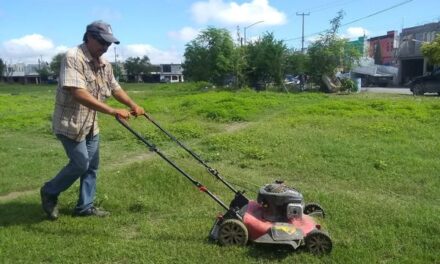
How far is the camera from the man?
507cm

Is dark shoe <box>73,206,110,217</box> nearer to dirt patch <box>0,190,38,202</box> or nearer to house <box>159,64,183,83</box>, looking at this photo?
dirt patch <box>0,190,38,202</box>

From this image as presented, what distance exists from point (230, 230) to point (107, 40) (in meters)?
2.22

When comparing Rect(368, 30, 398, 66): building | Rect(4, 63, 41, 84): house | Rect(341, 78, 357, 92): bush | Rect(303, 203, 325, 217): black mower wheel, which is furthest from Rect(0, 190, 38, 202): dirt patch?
Rect(4, 63, 41, 84): house

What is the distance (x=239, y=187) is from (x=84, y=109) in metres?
2.58

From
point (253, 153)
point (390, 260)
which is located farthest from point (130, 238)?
point (253, 153)

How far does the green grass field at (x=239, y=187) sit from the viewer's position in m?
4.73

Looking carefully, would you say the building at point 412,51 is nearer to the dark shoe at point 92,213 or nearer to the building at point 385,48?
the building at point 385,48

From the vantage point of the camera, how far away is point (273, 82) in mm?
32062

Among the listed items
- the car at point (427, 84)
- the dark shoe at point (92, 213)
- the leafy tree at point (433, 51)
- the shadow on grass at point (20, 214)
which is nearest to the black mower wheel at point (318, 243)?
the dark shoe at point (92, 213)

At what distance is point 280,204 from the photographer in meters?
4.73

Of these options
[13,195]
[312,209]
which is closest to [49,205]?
[13,195]

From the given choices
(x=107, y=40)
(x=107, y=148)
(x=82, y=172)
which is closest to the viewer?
(x=107, y=40)

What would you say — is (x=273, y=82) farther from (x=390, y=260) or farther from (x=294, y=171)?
(x=390, y=260)

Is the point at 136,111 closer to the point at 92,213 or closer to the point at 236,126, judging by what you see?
the point at 92,213
